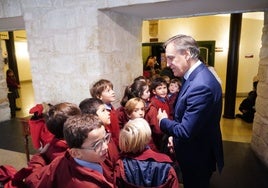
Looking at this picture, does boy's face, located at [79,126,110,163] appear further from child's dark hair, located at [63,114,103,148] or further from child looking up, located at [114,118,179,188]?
child looking up, located at [114,118,179,188]

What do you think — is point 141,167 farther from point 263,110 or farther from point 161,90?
point 263,110

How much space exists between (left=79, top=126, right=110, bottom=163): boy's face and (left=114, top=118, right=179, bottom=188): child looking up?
0.82ft

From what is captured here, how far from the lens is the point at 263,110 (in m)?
2.64

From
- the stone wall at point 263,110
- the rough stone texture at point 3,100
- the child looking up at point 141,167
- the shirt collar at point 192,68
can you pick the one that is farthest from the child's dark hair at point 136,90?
the rough stone texture at point 3,100

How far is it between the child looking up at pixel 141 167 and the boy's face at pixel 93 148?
25 cm

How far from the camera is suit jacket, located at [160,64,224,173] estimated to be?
4.42 ft

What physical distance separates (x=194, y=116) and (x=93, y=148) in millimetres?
623

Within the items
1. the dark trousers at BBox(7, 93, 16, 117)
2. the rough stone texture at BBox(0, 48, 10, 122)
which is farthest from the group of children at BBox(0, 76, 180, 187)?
the dark trousers at BBox(7, 93, 16, 117)

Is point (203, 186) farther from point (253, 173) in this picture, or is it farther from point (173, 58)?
point (253, 173)

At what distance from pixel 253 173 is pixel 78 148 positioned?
212 centimetres

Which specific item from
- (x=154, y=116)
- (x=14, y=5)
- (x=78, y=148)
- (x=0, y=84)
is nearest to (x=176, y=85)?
(x=154, y=116)

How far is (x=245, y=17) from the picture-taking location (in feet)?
20.4

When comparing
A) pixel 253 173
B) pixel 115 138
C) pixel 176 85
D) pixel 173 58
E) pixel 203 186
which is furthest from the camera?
pixel 176 85

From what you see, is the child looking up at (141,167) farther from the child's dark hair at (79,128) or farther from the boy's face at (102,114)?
the boy's face at (102,114)
